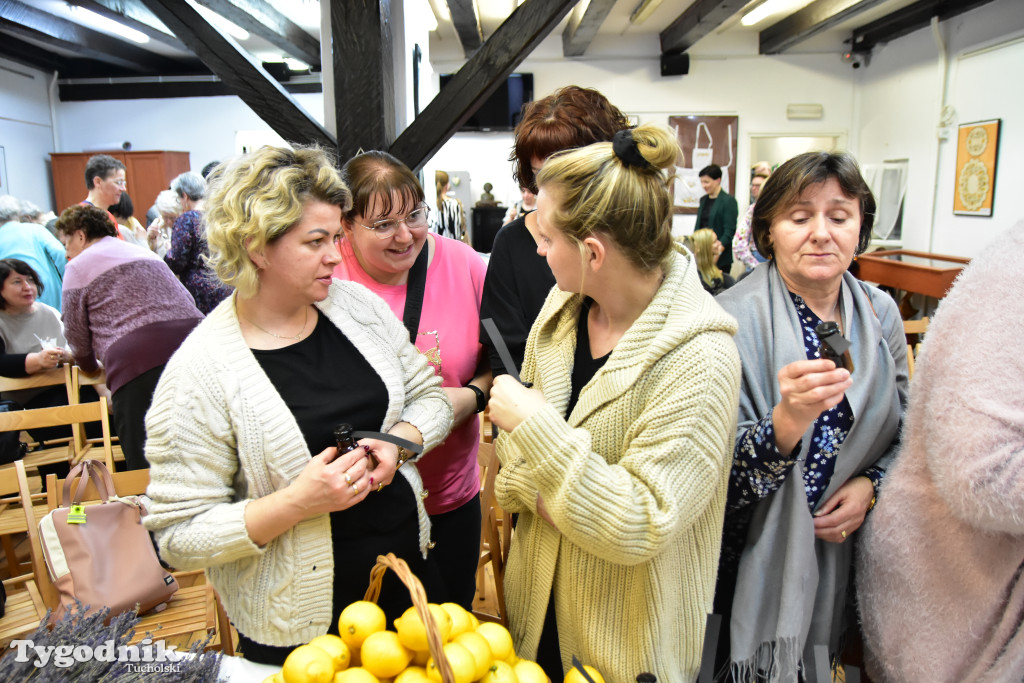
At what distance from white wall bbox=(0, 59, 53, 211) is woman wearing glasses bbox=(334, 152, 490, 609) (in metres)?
9.55

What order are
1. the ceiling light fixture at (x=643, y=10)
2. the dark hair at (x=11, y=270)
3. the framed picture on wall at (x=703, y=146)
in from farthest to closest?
the framed picture on wall at (x=703, y=146), the ceiling light fixture at (x=643, y=10), the dark hair at (x=11, y=270)

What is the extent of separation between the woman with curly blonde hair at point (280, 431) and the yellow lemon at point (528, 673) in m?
0.40

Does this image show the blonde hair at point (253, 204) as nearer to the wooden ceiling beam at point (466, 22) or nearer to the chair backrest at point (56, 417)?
the chair backrest at point (56, 417)

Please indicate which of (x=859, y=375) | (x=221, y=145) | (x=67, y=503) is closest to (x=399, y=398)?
(x=859, y=375)

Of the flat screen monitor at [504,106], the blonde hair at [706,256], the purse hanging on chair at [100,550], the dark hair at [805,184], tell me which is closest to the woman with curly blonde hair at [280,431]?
the dark hair at [805,184]

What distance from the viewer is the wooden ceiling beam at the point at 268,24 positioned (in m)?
5.37

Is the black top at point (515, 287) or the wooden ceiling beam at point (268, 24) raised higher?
the wooden ceiling beam at point (268, 24)

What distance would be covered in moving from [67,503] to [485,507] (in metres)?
1.32

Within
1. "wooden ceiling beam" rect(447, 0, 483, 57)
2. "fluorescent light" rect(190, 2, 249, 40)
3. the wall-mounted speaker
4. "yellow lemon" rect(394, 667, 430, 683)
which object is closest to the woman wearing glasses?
"yellow lemon" rect(394, 667, 430, 683)

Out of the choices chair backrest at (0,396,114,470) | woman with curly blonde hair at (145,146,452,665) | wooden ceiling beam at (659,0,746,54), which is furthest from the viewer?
wooden ceiling beam at (659,0,746,54)

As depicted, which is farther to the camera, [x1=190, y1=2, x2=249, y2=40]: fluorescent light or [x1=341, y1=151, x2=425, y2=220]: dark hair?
[x1=190, y1=2, x2=249, y2=40]: fluorescent light

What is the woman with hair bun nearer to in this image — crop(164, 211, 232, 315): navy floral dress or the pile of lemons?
the pile of lemons

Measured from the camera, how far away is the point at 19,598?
7.91 ft

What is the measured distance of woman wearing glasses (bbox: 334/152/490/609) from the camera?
1.62 metres
